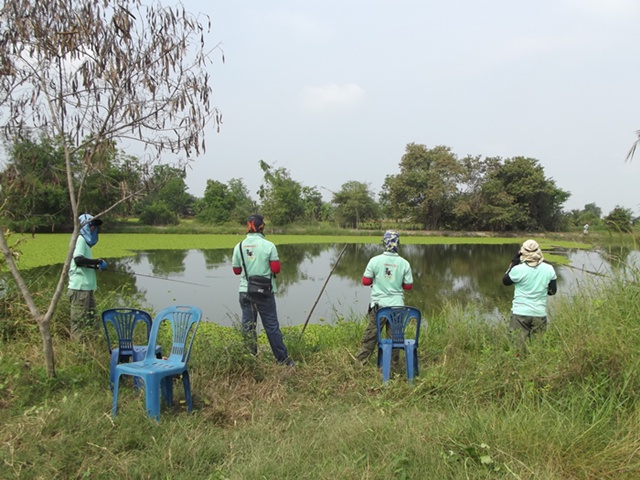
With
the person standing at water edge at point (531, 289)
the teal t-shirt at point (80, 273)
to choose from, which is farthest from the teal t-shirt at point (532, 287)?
the teal t-shirt at point (80, 273)

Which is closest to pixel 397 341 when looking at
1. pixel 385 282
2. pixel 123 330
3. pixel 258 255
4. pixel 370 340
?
pixel 370 340

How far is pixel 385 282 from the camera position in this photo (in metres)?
3.68

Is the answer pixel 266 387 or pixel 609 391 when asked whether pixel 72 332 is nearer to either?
pixel 266 387

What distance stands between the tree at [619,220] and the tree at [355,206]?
32.4 m

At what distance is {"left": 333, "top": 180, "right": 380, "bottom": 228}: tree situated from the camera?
122 feet

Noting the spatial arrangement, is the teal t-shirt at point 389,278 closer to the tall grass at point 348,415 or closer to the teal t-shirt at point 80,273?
the tall grass at point 348,415

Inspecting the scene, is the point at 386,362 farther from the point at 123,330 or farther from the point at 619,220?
the point at 619,220

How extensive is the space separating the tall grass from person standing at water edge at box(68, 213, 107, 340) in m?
0.23

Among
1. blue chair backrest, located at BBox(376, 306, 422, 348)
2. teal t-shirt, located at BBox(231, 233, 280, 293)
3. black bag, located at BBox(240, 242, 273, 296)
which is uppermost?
teal t-shirt, located at BBox(231, 233, 280, 293)

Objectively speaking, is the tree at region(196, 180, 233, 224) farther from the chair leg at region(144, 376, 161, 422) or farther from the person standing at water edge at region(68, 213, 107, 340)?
the chair leg at region(144, 376, 161, 422)

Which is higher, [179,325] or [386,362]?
[179,325]

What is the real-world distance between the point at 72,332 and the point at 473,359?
3243 mm

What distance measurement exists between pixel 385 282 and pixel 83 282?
2.49 metres

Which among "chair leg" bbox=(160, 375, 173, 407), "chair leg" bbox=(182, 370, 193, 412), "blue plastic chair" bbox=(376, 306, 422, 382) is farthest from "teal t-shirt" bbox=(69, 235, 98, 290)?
"blue plastic chair" bbox=(376, 306, 422, 382)
